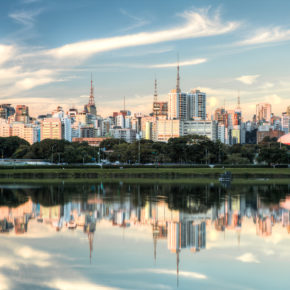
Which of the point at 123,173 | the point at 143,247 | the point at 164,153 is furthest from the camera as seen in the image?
the point at 164,153

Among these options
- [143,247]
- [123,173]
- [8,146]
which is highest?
[8,146]

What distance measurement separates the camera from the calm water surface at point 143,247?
14.7 metres

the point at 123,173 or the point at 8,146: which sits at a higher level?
the point at 8,146

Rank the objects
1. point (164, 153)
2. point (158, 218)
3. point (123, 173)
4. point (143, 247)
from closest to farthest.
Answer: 1. point (143, 247)
2. point (158, 218)
3. point (123, 173)
4. point (164, 153)

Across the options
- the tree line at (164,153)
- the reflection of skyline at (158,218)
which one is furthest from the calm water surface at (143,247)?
the tree line at (164,153)

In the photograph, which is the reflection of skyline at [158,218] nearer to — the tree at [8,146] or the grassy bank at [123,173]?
the grassy bank at [123,173]

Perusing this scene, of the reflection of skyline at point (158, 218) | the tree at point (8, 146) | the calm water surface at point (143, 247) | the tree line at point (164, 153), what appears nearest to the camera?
the calm water surface at point (143, 247)

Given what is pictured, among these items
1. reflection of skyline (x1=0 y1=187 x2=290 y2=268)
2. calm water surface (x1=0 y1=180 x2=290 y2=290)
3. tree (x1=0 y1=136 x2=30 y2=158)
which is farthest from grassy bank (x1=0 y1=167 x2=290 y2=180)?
tree (x1=0 y1=136 x2=30 y2=158)

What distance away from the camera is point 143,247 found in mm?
18906

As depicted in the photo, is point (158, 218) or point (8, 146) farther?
point (8, 146)

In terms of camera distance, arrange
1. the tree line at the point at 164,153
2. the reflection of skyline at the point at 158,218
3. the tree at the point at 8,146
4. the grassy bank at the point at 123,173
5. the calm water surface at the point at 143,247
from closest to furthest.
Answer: the calm water surface at the point at 143,247, the reflection of skyline at the point at 158,218, the grassy bank at the point at 123,173, the tree line at the point at 164,153, the tree at the point at 8,146

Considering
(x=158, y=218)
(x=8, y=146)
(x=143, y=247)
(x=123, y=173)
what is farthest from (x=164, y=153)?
(x=143, y=247)

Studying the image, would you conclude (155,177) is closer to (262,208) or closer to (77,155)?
(77,155)

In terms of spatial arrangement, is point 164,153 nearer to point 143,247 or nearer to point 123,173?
point 123,173
